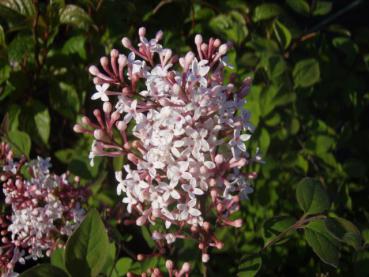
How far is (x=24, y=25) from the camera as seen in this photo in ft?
5.16

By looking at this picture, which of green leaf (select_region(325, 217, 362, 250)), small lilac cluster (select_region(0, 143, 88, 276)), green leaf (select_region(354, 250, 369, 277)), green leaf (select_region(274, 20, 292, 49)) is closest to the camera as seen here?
green leaf (select_region(325, 217, 362, 250))

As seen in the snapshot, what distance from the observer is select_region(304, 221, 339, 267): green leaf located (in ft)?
3.55

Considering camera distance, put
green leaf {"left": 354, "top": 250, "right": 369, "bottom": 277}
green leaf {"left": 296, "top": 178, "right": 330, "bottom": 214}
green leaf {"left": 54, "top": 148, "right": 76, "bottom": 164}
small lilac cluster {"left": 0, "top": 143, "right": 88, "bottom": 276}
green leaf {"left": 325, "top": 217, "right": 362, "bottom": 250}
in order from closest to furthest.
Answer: green leaf {"left": 325, "top": 217, "right": 362, "bottom": 250}, green leaf {"left": 296, "top": 178, "right": 330, "bottom": 214}, small lilac cluster {"left": 0, "top": 143, "right": 88, "bottom": 276}, green leaf {"left": 354, "top": 250, "right": 369, "bottom": 277}, green leaf {"left": 54, "top": 148, "right": 76, "bottom": 164}

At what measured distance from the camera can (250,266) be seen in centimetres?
124

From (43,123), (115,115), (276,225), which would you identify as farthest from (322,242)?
(43,123)

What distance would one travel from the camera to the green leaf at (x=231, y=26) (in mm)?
1784

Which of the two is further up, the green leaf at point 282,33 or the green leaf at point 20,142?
the green leaf at point 282,33

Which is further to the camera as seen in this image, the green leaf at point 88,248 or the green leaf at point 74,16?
the green leaf at point 74,16

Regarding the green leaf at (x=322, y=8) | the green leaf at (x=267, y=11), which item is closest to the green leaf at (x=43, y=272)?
the green leaf at (x=267, y=11)

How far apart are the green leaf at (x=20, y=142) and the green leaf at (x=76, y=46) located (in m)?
0.39

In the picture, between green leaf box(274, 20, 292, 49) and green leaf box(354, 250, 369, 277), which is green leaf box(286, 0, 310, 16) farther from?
green leaf box(354, 250, 369, 277)

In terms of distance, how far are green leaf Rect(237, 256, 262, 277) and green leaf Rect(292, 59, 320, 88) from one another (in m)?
0.67

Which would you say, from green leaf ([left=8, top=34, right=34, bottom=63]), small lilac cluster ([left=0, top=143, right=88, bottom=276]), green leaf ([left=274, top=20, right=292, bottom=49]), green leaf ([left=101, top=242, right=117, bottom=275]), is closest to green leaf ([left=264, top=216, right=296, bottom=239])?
green leaf ([left=101, top=242, right=117, bottom=275])

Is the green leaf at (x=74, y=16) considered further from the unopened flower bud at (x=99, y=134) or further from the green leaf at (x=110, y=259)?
the green leaf at (x=110, y=259)
